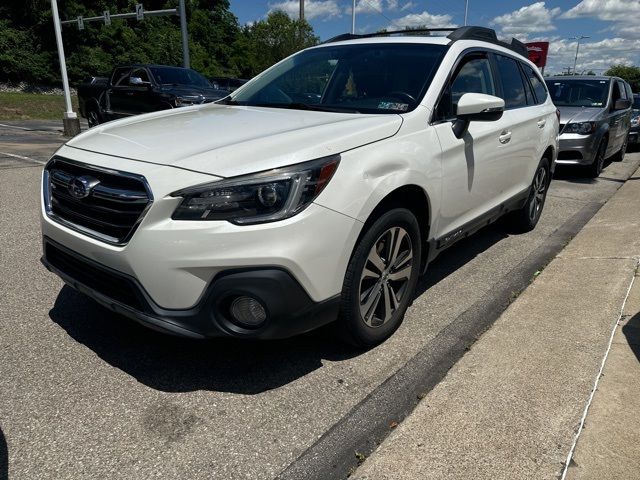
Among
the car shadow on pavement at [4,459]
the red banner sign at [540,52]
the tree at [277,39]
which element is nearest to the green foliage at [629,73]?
the tree at [277,39]

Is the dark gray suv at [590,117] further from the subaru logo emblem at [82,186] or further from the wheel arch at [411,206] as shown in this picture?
the subaru logo emblem at [82,186]

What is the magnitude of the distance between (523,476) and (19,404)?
89.7 inches

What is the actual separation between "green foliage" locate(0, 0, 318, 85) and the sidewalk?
38103 mm

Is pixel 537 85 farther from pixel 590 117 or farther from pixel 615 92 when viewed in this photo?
pixel 615 92

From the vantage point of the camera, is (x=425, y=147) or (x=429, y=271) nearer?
(x=425, y=147)

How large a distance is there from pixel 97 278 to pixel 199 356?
0.72 metres

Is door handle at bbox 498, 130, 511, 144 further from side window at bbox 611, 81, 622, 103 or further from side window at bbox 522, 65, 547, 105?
side window at bbox 611, 81, 622, 103

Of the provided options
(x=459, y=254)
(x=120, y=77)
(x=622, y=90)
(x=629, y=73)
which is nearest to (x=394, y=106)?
(x=459, y=254)

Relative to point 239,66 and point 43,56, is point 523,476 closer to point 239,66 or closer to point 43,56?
point 43,56

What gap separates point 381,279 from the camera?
2920 mm

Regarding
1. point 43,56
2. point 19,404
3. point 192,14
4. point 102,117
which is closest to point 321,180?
point 19,404

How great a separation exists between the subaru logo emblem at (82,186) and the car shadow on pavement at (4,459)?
1127 millimetres

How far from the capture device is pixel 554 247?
5.13m

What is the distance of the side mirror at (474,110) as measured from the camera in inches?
125
